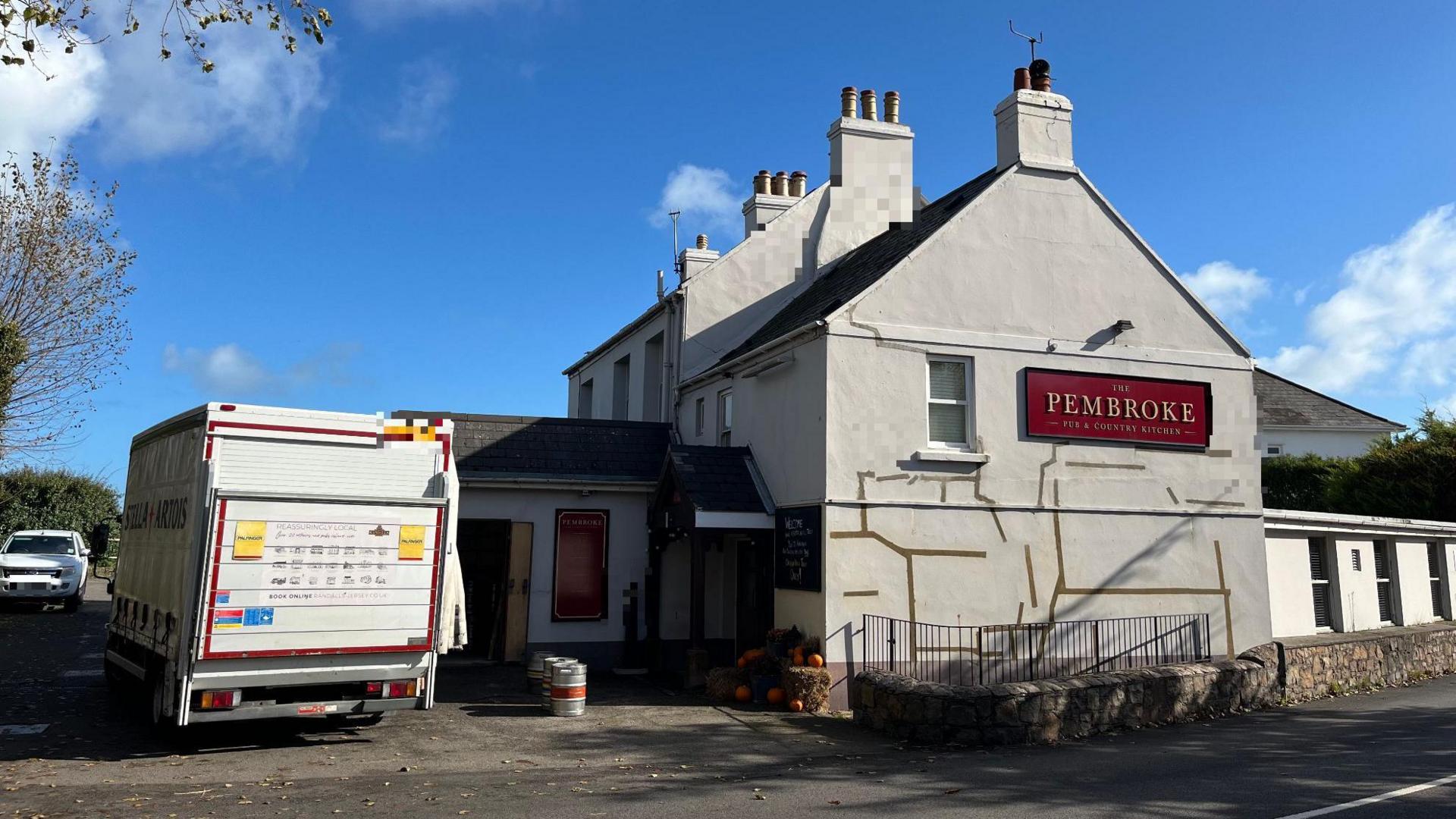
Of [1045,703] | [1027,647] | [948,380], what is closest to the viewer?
[1045,703]

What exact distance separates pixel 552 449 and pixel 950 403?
23.0 ft

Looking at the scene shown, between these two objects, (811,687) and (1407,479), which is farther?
(1407,479)

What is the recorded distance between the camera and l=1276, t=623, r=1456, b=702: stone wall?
14.8 m

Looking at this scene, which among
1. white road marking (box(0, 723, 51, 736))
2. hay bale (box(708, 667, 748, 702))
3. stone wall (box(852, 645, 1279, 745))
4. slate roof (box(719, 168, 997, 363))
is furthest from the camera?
slate roof (box(719, 168, 997, 363))

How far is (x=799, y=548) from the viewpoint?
1403 centimetres

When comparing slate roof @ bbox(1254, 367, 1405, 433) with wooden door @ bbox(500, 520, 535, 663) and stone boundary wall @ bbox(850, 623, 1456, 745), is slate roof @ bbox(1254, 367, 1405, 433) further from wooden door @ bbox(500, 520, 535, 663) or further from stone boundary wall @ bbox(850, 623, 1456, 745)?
wooden door @ bbox(500, 520, 535, 663)

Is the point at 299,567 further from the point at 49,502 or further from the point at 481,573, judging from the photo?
the point at 49,502

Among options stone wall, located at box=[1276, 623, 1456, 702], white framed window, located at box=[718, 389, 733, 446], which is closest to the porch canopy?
white framed window, located at box=[718, 389, 733, 446]

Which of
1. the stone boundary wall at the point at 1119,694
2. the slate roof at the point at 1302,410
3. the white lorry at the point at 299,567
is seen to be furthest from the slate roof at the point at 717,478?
the slate roof at the point at 1302,410

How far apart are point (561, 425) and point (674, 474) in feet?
11.4

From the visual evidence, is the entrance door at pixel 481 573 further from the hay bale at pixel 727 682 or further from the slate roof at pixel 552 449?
the hay bale at pixel 727 682

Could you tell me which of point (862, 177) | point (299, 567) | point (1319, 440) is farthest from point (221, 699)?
point (1319, 440)

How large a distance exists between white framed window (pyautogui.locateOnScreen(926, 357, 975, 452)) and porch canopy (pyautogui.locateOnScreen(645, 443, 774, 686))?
8.85 feet

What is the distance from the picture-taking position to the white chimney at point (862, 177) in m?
19.9
